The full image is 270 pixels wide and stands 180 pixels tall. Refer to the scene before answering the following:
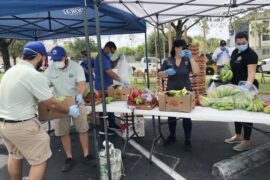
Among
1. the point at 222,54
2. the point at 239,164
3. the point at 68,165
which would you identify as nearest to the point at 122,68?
the point at 68,165

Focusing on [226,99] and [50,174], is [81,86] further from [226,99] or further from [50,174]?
[226,99]

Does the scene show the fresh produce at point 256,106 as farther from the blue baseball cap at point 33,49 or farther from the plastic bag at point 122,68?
the plastic bag at point 122,68

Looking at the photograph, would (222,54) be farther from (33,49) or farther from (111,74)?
(33,49)

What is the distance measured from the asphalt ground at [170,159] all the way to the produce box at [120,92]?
923mm

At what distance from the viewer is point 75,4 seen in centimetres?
333

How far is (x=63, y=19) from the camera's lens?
19.2ft

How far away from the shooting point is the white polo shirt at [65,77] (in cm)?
411

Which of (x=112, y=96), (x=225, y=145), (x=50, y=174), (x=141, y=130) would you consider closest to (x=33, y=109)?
(x=50, y=174)

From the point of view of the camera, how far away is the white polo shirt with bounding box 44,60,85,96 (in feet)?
13.5

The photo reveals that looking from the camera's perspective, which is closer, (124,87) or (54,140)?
(124,87)

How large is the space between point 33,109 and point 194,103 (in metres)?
2.08

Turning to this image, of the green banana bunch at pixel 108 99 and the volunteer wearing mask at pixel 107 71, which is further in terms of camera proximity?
the volunteer wearing mask at pixel 107 71

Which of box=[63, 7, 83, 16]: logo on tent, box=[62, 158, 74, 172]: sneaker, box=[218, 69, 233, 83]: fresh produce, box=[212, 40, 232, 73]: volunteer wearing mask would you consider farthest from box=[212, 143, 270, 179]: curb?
box=[212, 40, 232, 73]: volunteer wearing mask

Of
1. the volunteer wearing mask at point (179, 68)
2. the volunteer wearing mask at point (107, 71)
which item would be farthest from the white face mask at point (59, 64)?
the volunteer wearing mask at point (179, 68)
